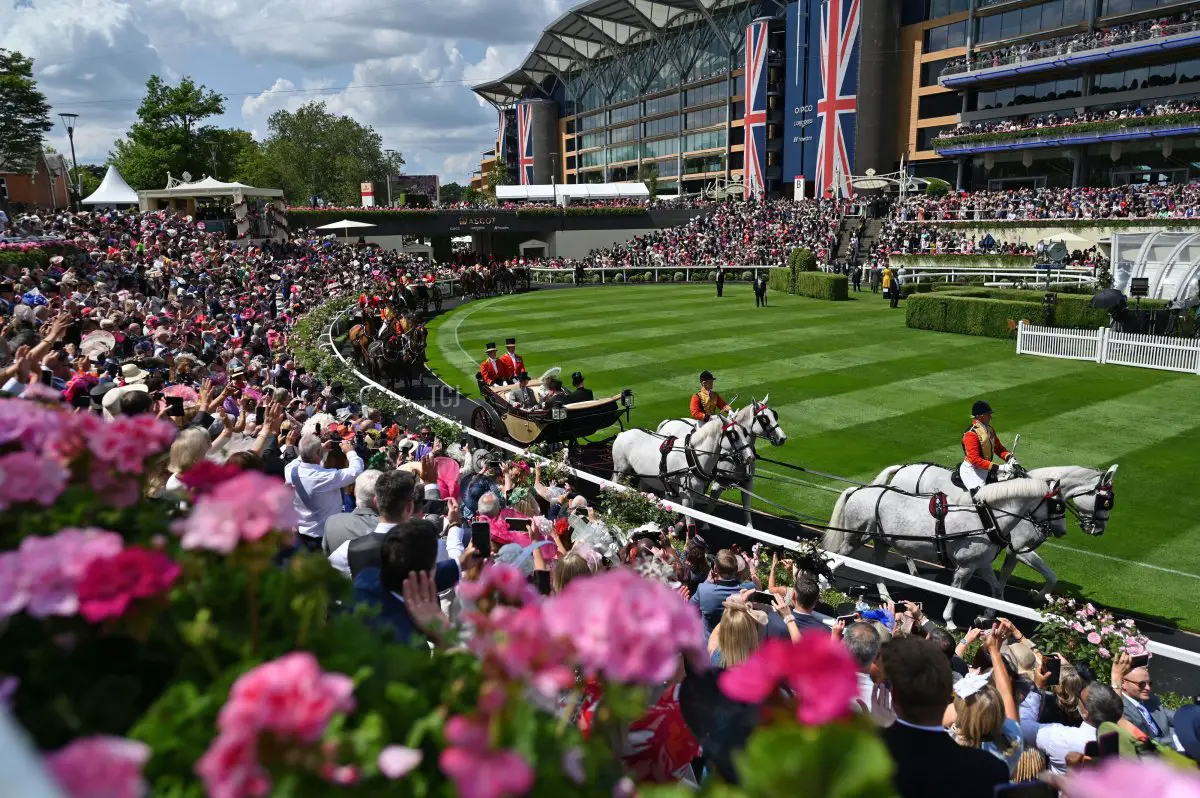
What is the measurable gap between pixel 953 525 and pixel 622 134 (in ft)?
335

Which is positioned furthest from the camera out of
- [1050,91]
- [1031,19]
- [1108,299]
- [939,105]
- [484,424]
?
[939,105]

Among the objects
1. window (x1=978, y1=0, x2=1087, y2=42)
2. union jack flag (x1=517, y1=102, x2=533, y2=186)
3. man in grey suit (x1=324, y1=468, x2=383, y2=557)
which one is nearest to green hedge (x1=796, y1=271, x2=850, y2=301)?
window (x1=978, y1=0, x2=1087, y2=42)

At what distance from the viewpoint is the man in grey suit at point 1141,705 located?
16.4 feet

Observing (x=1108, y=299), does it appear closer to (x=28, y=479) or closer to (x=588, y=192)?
(x=28, y=479)

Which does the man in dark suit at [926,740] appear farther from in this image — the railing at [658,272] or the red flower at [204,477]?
the railing at [658,272]

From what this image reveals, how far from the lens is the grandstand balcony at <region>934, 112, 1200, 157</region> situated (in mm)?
44969

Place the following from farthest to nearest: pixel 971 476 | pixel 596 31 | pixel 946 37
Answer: pixel 596 31
pixel 946 37
pixel 971 476

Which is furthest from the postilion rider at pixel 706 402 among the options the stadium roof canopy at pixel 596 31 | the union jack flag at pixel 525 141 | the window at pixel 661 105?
the union jack flag at pixel 525 141

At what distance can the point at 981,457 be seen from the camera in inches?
364

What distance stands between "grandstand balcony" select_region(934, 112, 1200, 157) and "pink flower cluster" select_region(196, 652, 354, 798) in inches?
2215

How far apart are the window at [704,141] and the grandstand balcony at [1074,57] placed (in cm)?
2863

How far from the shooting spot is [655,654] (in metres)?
1.45

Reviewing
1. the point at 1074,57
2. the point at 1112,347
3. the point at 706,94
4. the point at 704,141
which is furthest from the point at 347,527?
the point at 706,94

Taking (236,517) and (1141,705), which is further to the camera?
(1141,705)
